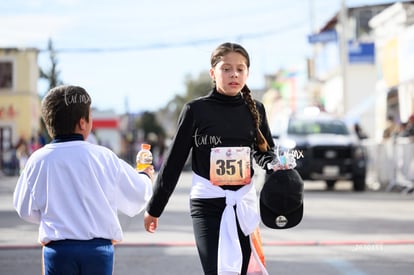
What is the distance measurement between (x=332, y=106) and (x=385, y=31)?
19455 millimetres

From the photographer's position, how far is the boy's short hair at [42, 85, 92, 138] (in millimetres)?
4312

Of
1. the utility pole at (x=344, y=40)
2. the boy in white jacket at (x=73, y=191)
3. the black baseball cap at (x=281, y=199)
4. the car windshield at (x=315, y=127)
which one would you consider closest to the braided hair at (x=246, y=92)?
the black baseball cap at (x=281, y=199)

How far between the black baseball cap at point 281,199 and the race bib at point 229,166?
15 cm

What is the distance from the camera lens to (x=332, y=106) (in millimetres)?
57938

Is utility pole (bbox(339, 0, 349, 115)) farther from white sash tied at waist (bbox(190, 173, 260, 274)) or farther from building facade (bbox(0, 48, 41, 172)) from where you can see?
white sash tied at waist (bbox(190, 173, 260, 274))

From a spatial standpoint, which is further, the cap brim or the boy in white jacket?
the cap brim

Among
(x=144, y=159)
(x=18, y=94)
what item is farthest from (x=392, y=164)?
(x=18, y=94)

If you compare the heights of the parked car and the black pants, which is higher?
the black pants

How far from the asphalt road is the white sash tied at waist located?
10.6 feet

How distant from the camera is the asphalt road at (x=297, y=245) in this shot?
8.57 metres

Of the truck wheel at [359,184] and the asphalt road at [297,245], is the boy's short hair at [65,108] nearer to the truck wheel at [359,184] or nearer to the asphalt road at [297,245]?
the asphalt road at [297,245]

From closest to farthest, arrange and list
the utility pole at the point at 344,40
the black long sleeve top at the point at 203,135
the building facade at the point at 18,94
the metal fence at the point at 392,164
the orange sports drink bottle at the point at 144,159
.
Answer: the orange sports drink bottle at the point at 144,159 < the black long sleeve top at the point at 203,135 < the metal fence at the point at 392,164 < the utility pole at the point at 344,40 < the building facade at the point at 18,94

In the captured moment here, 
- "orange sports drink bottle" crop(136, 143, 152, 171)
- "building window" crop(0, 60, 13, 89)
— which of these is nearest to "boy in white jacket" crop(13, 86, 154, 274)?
"orange sports drink bottle" crop(136, 143, 152, 171)

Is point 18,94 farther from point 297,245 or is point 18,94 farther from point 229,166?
point 229,166
